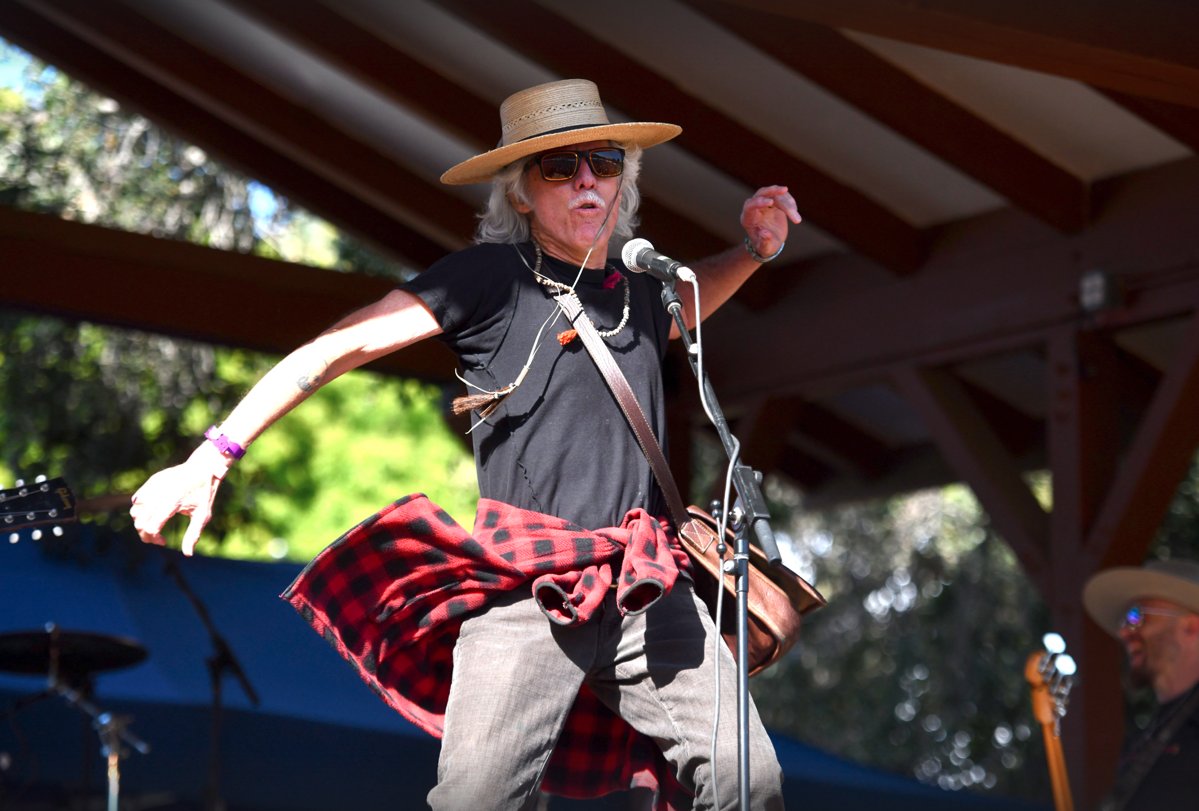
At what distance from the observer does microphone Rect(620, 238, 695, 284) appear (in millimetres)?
2756

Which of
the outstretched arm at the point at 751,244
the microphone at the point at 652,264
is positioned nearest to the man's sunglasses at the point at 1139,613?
the outstretched arm at the point at 751,244

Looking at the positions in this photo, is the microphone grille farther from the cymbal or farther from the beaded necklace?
the cymbal

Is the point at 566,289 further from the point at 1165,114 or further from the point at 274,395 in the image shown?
the point at 1165,114

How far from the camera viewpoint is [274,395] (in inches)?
104

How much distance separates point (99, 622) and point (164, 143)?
13.8ft

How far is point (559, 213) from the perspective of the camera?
9.63 ft

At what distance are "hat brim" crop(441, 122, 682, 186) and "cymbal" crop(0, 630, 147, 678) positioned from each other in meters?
2.86

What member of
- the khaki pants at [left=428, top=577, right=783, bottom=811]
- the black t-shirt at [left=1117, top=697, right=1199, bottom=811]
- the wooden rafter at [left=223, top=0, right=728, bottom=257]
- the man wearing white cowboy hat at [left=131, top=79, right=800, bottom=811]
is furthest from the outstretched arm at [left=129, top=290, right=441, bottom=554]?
the wooden rafter at [left=223, top=0, right=728, bottom=257]

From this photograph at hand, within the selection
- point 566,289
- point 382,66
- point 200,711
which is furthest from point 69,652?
point 566,289

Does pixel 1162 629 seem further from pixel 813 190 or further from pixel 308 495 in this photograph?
pixel 308 495

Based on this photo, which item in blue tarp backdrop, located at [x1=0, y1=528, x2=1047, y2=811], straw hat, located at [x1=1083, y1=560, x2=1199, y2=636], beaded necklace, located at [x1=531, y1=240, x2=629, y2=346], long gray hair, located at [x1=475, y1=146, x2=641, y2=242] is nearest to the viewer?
beaded necklace, located at [x1=531, y1=240, x2=629, y2=346]

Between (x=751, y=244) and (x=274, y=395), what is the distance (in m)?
0.94

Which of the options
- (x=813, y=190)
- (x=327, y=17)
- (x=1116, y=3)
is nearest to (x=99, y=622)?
(x=327, y=17)

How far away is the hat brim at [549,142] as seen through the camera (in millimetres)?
2904
